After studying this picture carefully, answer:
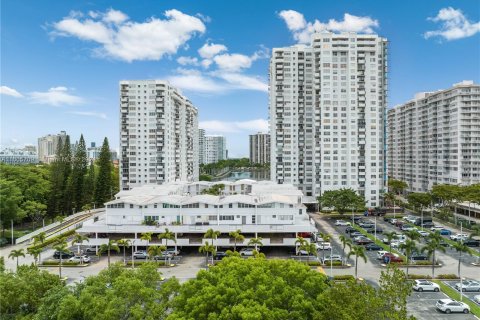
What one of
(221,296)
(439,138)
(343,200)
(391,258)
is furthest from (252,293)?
(439,138)

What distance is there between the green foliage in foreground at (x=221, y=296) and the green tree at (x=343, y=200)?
45740 mm

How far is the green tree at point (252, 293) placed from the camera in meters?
17.8

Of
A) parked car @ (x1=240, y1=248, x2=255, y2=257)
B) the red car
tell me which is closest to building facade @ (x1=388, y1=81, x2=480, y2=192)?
the red car

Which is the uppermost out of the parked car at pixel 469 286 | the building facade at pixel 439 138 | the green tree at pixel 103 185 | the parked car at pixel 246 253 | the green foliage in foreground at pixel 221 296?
the building facade at pixel 439 138

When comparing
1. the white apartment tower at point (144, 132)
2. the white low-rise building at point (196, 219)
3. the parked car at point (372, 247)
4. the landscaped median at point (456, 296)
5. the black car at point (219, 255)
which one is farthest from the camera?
the white apartment tower at point (144, 132)

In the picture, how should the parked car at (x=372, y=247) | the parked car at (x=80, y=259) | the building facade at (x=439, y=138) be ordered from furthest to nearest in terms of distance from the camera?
the building facade at (x=439, y=138) < the parked car at (x=372, y=247) < the parked car at (x=80, y=259)

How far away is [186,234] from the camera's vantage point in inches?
1789

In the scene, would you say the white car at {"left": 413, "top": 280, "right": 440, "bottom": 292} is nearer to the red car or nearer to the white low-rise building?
the red car

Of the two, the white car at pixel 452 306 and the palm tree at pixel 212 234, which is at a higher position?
the palm tree at pixel 212 234

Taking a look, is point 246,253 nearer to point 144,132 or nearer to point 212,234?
point 212,234

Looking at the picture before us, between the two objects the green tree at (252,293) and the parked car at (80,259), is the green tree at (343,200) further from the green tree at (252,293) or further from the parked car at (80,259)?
the green tree at (252,293)

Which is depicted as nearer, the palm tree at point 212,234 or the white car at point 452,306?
the white car at point 452,306

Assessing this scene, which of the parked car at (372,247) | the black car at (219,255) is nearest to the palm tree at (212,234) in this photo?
the black car at (219,255)

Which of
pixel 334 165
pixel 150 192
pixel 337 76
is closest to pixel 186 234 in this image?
pixel 150 192
